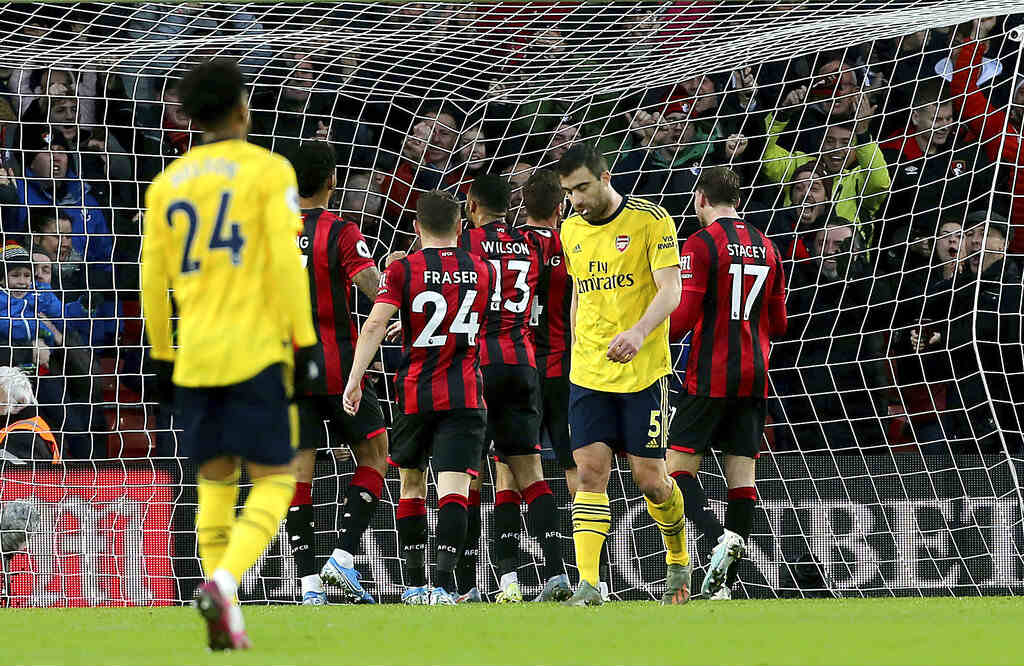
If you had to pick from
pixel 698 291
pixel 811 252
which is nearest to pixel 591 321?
pixel 698 291

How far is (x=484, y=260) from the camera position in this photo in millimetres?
6434

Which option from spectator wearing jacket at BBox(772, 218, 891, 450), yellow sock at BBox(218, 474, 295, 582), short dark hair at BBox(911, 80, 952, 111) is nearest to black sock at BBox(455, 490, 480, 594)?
spectator wearing jacket at BBox(772, 218, 891, 450)

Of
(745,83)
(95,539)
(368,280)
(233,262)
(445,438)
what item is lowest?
(95,539)

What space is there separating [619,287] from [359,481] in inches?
58.7

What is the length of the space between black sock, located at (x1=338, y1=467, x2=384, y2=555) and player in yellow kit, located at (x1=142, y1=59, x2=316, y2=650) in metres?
2.32

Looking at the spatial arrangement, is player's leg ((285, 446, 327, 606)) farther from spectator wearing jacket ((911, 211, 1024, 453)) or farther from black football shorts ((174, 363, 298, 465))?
spectator wearing jacket ((911, 211, 1024, 453))

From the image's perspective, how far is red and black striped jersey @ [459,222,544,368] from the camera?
6.66m

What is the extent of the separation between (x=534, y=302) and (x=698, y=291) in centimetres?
107

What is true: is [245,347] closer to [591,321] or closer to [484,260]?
[591,321]

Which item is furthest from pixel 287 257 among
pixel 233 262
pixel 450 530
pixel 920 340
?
pixel 920 340

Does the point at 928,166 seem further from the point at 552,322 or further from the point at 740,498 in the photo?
the point at 740,498

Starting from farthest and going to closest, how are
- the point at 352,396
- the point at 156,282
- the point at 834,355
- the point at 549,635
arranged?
the point at 834,355 → the point at 352,396 → the point at 549,635 → the point at 156,282

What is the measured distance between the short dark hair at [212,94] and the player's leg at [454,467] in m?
2.22

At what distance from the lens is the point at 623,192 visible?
918 cm
